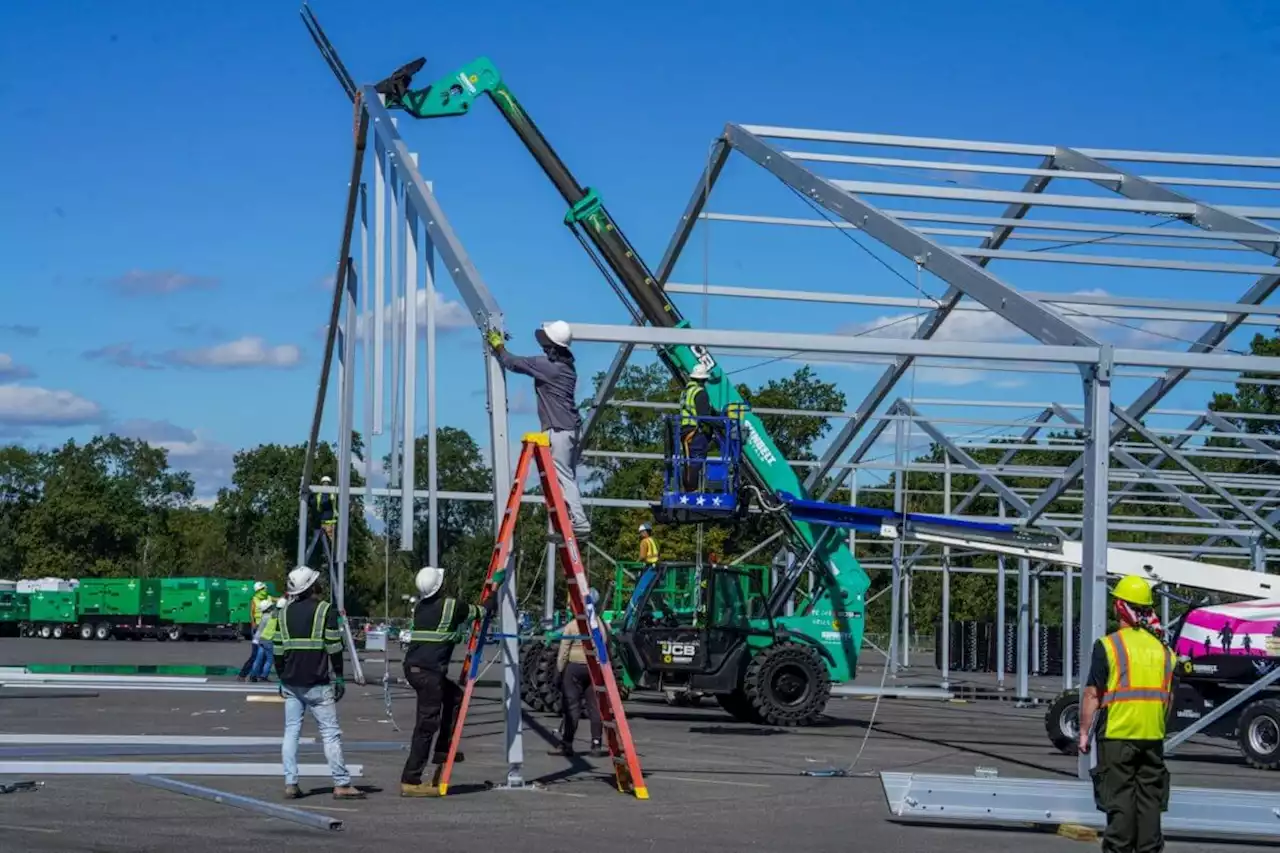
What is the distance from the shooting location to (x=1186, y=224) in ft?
66.0

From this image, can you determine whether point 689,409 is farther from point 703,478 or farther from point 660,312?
point 660,312

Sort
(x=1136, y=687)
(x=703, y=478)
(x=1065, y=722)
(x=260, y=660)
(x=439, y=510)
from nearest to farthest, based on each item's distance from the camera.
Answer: (x=1136, y=687)
(x=1065, y=722)
(x=703, y=478)
(x=260, y=660)
(x=439, y=510)

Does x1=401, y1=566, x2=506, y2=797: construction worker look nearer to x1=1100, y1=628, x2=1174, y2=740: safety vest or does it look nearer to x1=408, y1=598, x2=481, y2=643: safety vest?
x1=408, y1=598, x2=481, y2=643: safety vest

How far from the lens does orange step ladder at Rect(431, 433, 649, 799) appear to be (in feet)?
42.7

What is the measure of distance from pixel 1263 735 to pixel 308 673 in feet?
36.6

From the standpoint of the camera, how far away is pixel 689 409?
67.8ft

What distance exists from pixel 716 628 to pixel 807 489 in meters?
7.03

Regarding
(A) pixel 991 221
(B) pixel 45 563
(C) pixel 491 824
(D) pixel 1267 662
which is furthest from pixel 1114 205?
(B) pixel 45 563

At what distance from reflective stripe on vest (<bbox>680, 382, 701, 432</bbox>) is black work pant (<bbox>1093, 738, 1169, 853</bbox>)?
11.6m

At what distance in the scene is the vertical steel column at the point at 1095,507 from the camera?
46.5ft

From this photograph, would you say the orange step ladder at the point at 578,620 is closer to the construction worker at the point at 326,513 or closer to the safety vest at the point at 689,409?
the safety vest at the point at 689,409

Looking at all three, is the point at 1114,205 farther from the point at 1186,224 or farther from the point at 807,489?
the point at 807,489

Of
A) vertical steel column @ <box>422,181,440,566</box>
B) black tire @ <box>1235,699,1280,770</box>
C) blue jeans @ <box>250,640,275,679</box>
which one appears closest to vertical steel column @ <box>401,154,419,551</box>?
vertical steel column @ <box>422,181,440,566</box>

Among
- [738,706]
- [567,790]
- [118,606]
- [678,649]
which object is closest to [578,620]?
[567,790]
